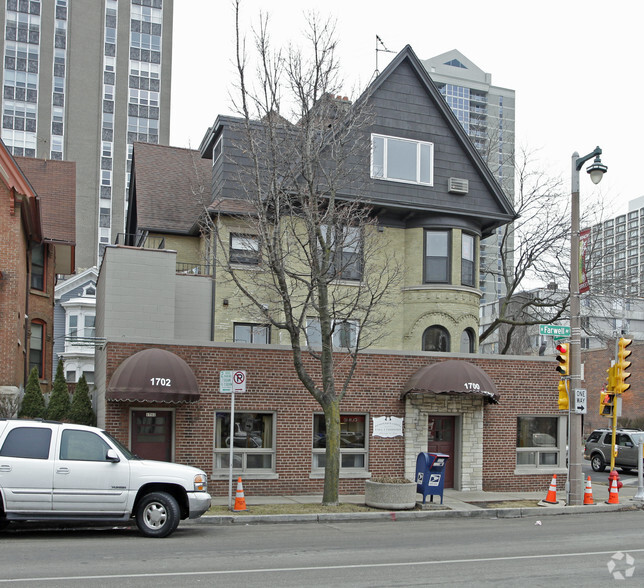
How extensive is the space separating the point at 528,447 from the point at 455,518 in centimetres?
574

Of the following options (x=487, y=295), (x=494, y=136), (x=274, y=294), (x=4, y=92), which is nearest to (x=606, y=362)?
(x=494, y=136)

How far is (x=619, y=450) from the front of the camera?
30.7 meters

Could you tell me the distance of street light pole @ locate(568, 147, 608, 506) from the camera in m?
17.9

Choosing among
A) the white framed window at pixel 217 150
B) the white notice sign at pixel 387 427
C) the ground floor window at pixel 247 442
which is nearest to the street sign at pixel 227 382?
the ground floor window at pixel 247 442

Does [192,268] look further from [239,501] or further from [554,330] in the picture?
[554,330]

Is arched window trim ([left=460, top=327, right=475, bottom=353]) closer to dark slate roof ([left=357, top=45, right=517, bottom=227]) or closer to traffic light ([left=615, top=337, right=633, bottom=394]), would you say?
dark slate roof ([left=357, top=45, right=517, bottom=227])

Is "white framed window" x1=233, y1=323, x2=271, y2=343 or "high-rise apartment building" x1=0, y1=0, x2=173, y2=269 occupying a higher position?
"high-rise apartment building" x1=0, y1=0, x2=173, y2=269

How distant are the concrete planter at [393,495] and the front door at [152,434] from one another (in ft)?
16.6

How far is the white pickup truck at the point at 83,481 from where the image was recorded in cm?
1188

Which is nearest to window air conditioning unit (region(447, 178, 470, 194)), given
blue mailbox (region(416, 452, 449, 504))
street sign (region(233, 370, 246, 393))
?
blue mailbox (region(416, 452, 449, 504))

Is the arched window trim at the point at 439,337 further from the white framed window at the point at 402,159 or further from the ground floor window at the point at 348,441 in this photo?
the ground floor window at the point at 348,441

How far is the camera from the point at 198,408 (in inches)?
722

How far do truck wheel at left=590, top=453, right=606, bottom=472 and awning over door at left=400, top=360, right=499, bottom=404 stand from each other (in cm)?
1407

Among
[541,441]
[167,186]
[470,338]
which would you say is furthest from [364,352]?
[167,186]
